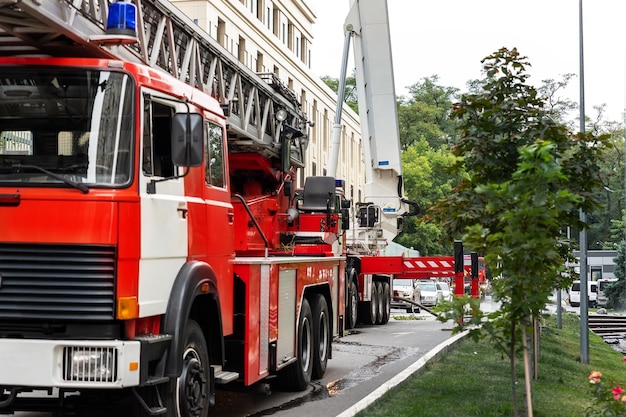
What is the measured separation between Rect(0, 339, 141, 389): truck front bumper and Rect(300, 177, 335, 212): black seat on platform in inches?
389

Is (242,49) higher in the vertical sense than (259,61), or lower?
lower

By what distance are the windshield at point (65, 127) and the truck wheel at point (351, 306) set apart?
15381 millimetres

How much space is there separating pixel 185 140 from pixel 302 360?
17.3 feet

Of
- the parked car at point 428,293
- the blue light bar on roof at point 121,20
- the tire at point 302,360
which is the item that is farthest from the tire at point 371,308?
the blue light bar on roof at point 121,20

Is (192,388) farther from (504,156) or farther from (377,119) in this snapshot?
(377,119)

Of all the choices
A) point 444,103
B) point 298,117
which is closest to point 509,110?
point 298,117

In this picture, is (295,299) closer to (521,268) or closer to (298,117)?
(521,268)

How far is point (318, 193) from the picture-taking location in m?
16.8

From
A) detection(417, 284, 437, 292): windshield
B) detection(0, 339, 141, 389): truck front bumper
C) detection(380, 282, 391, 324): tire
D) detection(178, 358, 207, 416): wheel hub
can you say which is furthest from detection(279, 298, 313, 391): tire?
detection(417, 284, 437, 292): windshield

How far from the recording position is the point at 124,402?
7.60 metres

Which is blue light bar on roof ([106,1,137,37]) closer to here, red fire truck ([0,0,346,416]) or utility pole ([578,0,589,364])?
red fire truck ([0,0,346,416])

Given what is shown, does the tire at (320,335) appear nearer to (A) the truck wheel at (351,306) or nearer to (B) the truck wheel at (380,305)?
(A) the truck wheel at (351,306)

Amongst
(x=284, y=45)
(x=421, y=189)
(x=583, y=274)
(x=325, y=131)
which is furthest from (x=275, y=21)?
(x=583, y=274)

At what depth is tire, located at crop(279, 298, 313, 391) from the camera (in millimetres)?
11820
